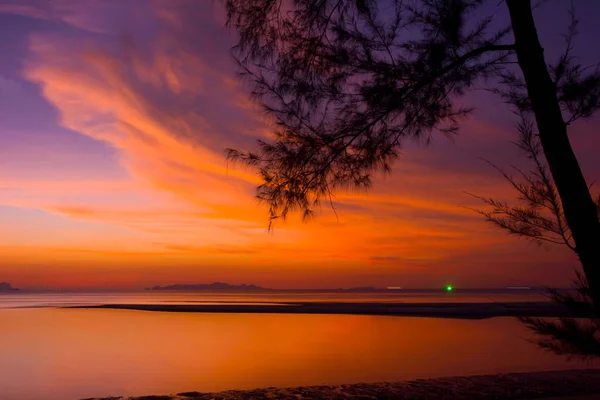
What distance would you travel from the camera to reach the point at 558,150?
525cm

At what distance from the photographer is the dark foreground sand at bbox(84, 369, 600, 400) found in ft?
24.0

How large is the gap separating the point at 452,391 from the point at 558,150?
13.0 ft

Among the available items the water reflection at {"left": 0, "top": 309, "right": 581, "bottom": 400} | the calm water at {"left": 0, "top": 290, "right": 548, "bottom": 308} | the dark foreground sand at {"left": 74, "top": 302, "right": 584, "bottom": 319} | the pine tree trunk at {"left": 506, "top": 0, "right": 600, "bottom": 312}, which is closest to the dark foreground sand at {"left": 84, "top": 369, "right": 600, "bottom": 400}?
the pine tree trunk at {"left": 506, "top": 0, "right": 600, "bottom": 312}

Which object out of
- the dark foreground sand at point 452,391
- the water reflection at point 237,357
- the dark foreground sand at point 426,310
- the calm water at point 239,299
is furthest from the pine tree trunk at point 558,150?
the calm water at point 239,299

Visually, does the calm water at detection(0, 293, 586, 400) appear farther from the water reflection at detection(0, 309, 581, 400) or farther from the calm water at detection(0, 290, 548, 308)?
the calm water at detection(0, 290, 548, 308)

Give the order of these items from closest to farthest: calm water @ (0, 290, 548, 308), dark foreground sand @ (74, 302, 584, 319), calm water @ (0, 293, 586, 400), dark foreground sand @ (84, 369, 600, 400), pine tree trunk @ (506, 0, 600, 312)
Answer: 1. pine tree trunk @ (506, 0, 600, 312)
2. dark foreground sand @ (84, 369, 600, 400)
3. calm water @ (0, 293, 586, 400)
4. dark foreground sand @ (74, 302, 584, 319)
5. calm water @ (0, 290, 548, 308)

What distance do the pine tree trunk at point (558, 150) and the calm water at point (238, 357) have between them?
7.45m

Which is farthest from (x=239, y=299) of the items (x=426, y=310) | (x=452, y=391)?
(x=452, y=391)

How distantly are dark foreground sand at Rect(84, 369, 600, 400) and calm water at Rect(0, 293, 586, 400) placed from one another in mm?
3552

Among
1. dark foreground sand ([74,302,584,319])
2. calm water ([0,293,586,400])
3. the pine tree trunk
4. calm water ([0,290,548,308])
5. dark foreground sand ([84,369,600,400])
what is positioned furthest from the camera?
calm water ([0,290,548,308])

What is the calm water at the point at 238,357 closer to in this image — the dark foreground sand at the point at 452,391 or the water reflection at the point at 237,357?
the water reflection at the point at 237,357

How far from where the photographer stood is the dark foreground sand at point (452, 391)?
7.32m

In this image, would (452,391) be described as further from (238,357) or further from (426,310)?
(426,310)

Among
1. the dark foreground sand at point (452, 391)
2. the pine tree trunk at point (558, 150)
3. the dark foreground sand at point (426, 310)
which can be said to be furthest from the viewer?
the dark foreground sand at point (426, 310)
